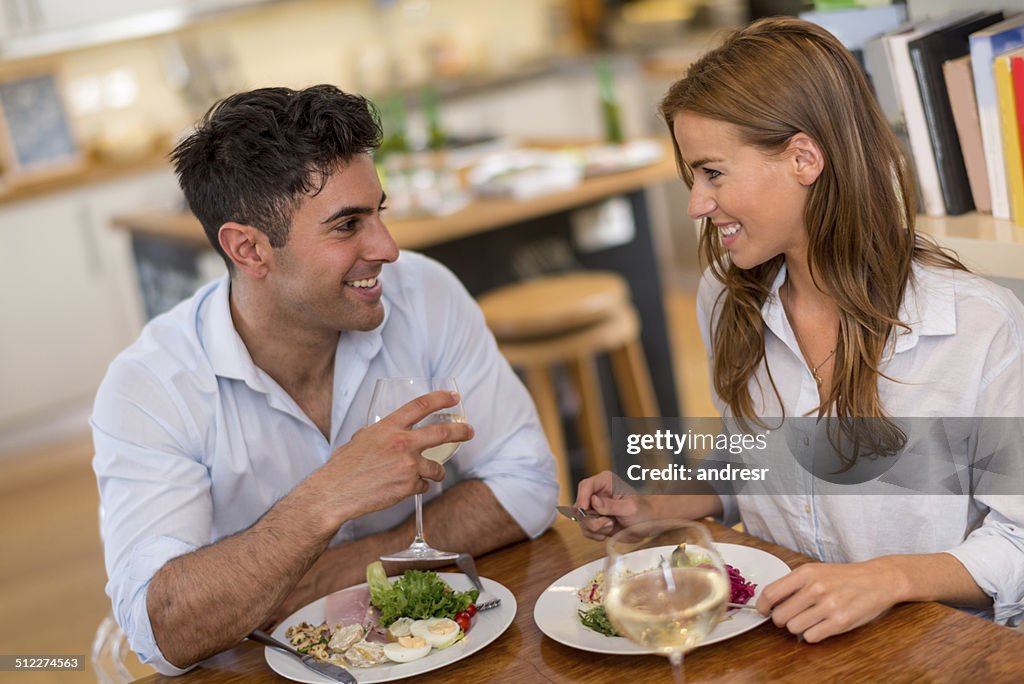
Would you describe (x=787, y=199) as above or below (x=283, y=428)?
above

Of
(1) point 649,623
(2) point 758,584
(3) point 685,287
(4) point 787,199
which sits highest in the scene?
(4) point 787,199

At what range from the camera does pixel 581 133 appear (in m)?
6.59

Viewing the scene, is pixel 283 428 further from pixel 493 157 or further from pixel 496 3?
pixel 496 3

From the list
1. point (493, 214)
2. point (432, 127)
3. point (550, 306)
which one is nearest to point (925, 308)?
point (550, 306)

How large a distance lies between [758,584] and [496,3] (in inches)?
227

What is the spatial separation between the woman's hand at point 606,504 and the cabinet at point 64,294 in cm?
403

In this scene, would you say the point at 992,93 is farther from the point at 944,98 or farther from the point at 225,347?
the point at 225,347

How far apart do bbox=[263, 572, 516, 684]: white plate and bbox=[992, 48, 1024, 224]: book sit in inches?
33.4

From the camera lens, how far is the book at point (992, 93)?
1664 millimetres

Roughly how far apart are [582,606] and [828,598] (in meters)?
0.28

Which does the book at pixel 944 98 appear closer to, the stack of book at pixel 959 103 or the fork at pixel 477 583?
the stack of book at pixel 959 103

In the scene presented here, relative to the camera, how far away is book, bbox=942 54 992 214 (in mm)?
1722

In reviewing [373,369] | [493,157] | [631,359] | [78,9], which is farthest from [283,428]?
[78,9]

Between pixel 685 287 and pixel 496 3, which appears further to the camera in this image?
pixel 496 3
